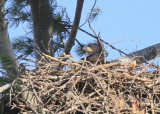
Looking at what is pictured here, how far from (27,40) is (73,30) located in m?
0.96

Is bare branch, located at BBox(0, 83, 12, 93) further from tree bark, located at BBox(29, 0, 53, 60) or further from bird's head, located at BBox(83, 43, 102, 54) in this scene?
bird's head, located at BBox(83, 43, 102, 54)

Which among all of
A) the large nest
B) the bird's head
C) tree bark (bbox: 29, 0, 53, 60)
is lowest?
the large nest

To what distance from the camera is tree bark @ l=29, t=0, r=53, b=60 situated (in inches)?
221

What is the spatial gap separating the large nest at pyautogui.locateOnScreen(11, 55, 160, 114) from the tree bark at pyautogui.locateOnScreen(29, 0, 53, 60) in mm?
1480

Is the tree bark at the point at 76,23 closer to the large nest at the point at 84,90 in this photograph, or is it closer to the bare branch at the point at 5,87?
the large nest at the point at 84,90

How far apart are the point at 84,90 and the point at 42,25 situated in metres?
1.84

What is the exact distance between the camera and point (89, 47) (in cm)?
595

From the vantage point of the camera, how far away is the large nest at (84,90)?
376 centimetres

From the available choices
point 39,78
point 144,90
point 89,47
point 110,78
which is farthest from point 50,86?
point 89,47

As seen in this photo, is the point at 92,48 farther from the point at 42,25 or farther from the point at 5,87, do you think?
the point at 5,87

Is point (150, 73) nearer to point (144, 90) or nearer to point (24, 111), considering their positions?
point (144, 90)

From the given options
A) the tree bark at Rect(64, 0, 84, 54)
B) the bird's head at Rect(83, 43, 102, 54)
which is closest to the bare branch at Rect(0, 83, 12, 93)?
the tree bark at Rect(64, 0, 84, 54)

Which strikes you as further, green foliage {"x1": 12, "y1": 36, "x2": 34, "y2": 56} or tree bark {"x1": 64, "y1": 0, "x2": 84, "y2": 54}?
green foliage {"x1": 12, "y1": 36, "x2": 34, "y2": 56}

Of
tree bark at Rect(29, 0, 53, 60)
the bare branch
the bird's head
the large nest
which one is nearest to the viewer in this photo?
the bare branch
